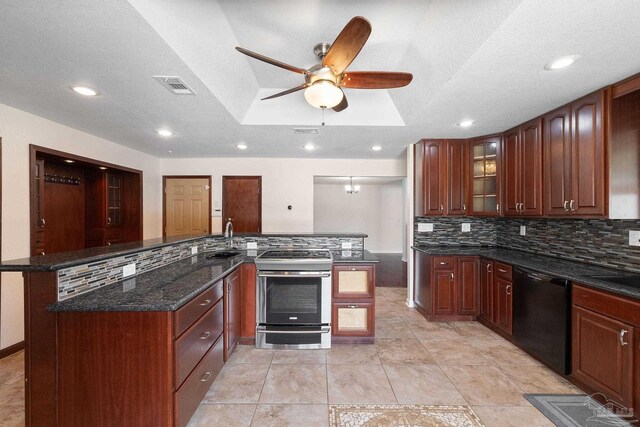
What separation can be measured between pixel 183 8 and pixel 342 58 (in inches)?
40.2

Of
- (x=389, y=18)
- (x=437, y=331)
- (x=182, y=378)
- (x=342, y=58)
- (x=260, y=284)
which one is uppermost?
(x=389, y=18)

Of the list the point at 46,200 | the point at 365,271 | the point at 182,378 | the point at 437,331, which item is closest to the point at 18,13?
the point at 182,378

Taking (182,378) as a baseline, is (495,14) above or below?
above

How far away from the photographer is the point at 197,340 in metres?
1.65

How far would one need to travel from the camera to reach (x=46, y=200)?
11.4 feet

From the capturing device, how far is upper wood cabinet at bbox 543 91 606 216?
2.08 m

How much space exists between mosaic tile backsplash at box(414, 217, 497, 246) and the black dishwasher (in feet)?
3.85

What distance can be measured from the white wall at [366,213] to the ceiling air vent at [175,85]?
5.95 metres

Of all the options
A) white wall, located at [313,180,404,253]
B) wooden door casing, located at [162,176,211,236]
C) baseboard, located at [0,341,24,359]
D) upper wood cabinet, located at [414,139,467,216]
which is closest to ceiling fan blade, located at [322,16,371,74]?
upper wood cabinet, located at [414,139,467,216]

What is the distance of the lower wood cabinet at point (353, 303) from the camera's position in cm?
263

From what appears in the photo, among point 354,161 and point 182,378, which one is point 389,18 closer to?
point 182,378

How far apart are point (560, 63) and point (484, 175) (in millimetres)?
1837

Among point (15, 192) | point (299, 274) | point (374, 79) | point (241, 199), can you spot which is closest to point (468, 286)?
point (299, 274)

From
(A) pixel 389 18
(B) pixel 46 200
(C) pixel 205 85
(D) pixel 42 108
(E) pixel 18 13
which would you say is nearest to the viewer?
(E) pixel 18 13
